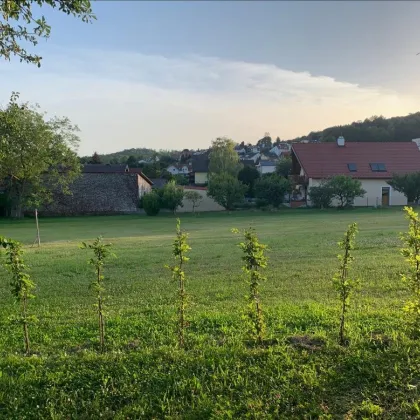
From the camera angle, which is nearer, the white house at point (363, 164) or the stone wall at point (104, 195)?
the white house at point (363, 164)

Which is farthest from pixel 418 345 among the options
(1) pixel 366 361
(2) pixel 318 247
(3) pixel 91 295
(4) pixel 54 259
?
(4) pixel 54 259

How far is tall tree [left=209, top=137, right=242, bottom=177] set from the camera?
201 ft

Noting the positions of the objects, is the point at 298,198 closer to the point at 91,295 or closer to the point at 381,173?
the point at 381,173

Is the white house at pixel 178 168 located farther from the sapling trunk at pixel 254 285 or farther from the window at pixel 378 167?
the sapling trunk at pixel 254 285

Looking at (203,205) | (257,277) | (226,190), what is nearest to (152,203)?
(203,205)

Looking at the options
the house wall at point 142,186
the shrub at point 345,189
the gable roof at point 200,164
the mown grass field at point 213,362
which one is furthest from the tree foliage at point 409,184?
the gable roof at point 200,164

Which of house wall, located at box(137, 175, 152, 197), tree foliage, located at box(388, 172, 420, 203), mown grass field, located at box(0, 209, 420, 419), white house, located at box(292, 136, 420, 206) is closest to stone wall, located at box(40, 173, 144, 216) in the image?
house wall, located at box(137, 175, 152, 197)

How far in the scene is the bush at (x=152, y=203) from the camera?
43.6m

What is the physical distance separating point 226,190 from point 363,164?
19.1 meters

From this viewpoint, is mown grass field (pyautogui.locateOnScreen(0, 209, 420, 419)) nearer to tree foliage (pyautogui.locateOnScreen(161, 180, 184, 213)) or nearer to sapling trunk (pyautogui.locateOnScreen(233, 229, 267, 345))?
sapling trunk (pyautogui.locateOnScreen(233, 229, 267, 345))

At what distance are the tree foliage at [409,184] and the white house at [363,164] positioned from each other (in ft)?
13.8

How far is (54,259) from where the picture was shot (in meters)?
14.3

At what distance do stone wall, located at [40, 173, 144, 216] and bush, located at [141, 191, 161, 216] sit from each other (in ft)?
17.5

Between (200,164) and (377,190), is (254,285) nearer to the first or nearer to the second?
(377,190)
